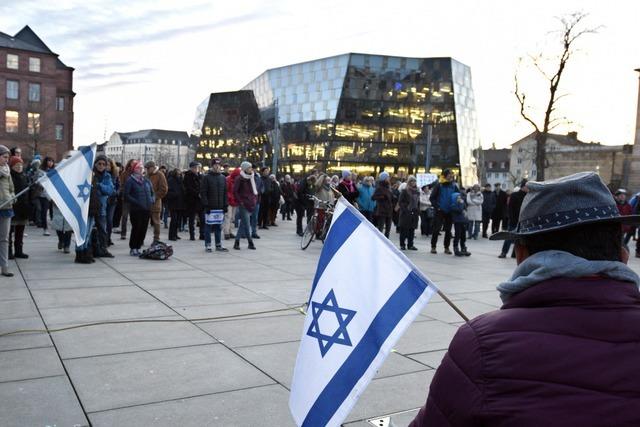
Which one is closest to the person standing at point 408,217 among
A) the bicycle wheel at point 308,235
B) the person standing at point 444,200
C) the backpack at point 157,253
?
the person standing at point 444,200

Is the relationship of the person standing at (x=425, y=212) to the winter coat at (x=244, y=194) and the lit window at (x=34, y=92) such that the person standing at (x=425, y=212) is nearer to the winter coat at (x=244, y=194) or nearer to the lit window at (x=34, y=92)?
the winter coat at (x=244, y=194)

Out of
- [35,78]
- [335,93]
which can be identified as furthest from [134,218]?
[35,78]

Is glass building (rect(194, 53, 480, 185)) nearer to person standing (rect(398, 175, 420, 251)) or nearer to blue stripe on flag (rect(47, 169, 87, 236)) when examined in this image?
person standing (rect(398, 175, 420, 251))

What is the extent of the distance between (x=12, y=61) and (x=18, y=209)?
2915 inches

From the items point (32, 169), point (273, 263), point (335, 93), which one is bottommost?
point (273, 263)

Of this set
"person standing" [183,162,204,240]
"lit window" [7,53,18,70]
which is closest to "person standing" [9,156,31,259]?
"person standing" [183,162,204,240]

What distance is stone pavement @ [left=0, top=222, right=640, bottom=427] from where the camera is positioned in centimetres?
390

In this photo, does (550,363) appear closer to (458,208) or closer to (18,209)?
(18,209)

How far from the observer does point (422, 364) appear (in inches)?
198

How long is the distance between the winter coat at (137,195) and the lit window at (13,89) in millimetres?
71497

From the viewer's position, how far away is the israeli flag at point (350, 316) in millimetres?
2188

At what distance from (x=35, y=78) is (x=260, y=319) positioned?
78.9 meters

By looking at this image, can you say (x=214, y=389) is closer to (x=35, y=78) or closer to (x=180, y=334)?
(x=180, y=334)

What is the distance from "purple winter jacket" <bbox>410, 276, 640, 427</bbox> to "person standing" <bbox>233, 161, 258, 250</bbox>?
11.8 metres
